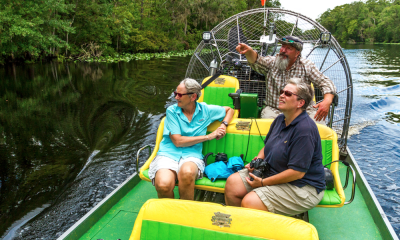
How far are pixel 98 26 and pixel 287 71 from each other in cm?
2235

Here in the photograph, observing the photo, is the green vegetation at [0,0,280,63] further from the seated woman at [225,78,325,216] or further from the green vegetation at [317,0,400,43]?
the green vegetation at [317,0,400,43]

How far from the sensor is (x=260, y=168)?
234 cm

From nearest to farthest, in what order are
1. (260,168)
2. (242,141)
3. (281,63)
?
(260,168) < (242,141) < (281,63)

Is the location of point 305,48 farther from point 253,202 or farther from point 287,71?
point 253,202

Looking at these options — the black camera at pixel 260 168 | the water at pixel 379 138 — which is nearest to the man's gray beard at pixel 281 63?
the black camera at pixel 260 168

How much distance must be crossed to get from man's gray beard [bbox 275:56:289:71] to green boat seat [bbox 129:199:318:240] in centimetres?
208

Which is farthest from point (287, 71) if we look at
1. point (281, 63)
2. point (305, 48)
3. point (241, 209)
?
point (241, 209)

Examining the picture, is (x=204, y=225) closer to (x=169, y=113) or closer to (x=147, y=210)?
(x=147, y=210)

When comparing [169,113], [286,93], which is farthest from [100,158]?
[286,93]

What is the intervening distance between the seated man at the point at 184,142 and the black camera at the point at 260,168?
532 mm

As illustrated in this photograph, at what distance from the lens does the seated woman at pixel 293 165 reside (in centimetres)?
210

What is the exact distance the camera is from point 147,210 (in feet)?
6.32

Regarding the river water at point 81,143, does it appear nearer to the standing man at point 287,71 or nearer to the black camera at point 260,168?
the standing man at point 287,71

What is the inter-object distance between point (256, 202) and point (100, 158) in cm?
354
